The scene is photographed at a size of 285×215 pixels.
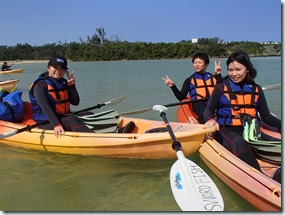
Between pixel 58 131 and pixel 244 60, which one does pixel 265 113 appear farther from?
pixel 58 131

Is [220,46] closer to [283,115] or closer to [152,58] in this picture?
[152,58]

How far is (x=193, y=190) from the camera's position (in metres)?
2.08

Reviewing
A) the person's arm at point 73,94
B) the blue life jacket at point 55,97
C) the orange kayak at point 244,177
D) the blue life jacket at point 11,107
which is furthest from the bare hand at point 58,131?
the orange kayak at point 244,177

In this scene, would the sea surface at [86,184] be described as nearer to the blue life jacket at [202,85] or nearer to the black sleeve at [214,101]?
the black sleeve at [214,101]

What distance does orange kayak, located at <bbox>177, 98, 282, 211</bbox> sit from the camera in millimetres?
1924

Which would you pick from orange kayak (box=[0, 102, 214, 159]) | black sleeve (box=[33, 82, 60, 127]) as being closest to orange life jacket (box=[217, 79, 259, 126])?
orange kayak (box=[0, 102, 214, 159])

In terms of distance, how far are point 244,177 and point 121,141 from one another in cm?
129

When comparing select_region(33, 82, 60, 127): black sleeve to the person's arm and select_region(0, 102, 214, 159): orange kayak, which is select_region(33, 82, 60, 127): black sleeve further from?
the person's arm

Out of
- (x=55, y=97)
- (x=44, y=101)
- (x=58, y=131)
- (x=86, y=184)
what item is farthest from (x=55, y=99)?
(x=86, y=184)

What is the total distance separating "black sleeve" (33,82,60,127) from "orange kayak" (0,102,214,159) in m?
0.20

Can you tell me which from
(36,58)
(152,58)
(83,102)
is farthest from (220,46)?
(83,102)

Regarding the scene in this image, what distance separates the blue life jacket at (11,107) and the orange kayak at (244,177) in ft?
7.67

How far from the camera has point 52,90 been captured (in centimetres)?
347

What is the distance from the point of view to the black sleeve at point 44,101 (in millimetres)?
3275
